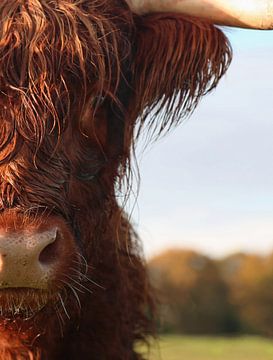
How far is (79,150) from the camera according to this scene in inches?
215

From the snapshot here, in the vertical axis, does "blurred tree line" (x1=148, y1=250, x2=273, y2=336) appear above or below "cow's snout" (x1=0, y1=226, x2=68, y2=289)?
below

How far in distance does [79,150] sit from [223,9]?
3.97 ft

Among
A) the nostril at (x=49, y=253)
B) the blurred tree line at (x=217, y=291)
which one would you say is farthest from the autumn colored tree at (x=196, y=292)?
the nostril at (x=49, y=253)

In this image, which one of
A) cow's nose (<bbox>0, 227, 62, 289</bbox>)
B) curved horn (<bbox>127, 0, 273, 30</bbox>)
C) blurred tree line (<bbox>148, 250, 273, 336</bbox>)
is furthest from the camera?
blurred tree line (<bbox>148, 250, 273, 336</bbox>)

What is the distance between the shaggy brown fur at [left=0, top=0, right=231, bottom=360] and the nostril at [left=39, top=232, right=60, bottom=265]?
115 millimetres

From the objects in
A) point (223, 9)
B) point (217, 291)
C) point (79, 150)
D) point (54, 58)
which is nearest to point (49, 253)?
point (79, 150)

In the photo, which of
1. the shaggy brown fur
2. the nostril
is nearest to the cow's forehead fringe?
the shaggy brown fur

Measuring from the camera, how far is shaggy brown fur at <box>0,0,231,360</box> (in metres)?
5.10

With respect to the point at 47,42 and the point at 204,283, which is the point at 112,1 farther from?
the point at 204,283

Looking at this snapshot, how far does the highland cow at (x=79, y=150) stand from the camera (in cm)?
488

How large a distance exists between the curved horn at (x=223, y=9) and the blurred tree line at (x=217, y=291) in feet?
135

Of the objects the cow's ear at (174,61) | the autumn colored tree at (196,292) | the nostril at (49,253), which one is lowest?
the autumn colored tree at (196,292)

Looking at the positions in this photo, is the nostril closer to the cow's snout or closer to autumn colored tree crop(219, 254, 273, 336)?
the cow's snout

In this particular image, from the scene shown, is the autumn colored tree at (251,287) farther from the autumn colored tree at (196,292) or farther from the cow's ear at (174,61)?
the cow's ear at (174,61)
